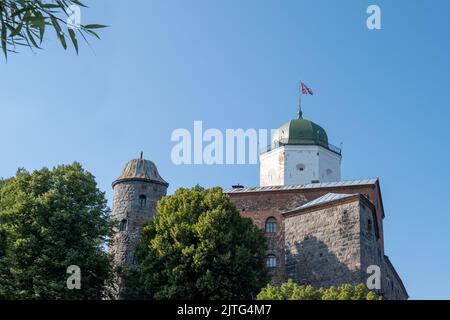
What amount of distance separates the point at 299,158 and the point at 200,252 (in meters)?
18.9

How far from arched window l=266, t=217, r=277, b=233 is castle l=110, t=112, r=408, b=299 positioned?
66mm

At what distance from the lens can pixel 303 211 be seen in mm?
38875

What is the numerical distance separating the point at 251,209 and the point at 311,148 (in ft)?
32.8

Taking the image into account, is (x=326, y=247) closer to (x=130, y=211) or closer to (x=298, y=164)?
(x=130, y=211)

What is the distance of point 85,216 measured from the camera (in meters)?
35.9

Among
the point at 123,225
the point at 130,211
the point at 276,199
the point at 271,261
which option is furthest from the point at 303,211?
the point at 123,225

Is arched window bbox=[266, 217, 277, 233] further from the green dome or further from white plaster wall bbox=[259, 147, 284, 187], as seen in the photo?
the green dome

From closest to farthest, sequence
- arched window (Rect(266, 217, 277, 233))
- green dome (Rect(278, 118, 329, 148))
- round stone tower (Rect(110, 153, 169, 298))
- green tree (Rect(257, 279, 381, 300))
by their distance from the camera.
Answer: green tree (Rect(257, 279, 381, 300)) → round stone tower (Rect(110, 153, 169, 298)) → arched window (Rect(266, 217, 277, 233)) → green dome (Rect(278, 118, 329, 148))

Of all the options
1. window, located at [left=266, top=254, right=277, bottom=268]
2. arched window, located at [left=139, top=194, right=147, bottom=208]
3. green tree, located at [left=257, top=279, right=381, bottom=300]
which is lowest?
green tree, located at [left=257, top=279, right=381, bottom=300]

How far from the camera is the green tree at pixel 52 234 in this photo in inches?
1309

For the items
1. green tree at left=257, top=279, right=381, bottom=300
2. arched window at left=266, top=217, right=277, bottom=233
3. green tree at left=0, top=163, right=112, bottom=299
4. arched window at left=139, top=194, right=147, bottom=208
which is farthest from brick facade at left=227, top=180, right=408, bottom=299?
green tree at left=0, top=163, right=112, bottom=299

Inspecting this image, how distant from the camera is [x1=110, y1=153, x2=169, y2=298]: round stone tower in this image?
4253cm

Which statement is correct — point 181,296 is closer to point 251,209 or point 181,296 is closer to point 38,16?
point 251,209
